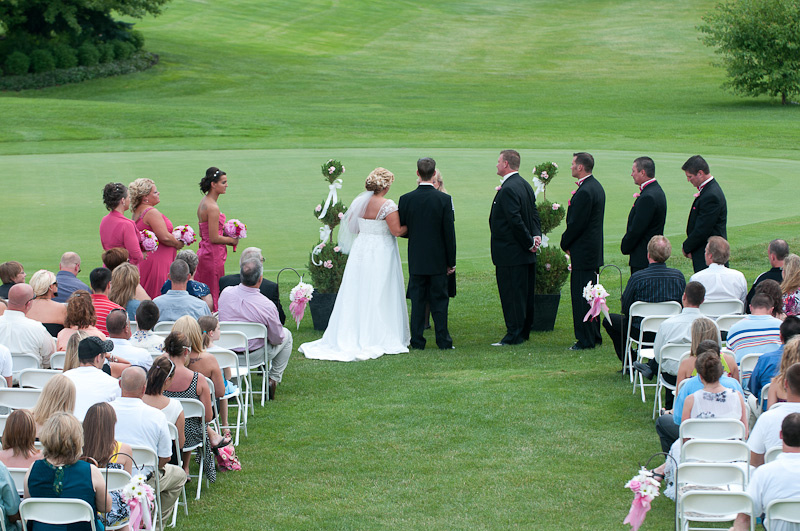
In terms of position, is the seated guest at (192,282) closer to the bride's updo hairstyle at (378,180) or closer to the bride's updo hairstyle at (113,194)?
the bride's updo hairstyle at (113,194)

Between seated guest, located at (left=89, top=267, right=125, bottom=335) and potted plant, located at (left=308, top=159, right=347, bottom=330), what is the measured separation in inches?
145

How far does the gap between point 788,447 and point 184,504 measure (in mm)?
3705

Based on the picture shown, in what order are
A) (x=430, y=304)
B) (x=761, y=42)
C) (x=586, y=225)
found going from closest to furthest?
(x=586, y=225)
(x=430, y=304)
(x=761, y=42)

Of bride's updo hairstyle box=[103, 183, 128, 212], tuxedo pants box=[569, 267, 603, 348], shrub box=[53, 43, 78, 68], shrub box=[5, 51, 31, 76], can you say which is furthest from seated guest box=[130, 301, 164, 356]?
shrub box=[53, 43, 78, 68]

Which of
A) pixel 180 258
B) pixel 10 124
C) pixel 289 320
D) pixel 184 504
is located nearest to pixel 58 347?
pixel 180 258

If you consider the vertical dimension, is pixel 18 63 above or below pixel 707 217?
above

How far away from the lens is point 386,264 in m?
11.0

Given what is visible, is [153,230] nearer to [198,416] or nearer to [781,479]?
[198,416]

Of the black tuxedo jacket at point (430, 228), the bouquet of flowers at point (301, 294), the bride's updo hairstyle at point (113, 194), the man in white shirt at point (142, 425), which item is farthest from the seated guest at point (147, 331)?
the black tuxedo jacket at point (430, 228)

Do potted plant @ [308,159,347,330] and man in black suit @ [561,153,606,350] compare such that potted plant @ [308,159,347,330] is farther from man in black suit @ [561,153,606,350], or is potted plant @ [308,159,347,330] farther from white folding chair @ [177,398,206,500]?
white folding chair @ [177,398,206,500]

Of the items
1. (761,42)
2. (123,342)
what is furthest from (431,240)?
(761,42)

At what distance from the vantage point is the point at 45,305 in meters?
8.62

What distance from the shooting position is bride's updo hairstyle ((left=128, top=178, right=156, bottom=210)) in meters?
10.7

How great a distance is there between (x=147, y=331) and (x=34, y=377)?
102 cm
